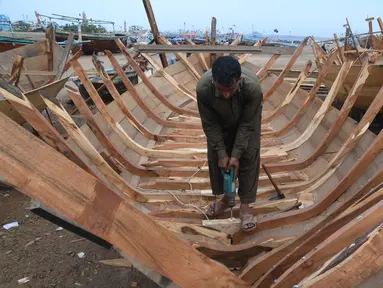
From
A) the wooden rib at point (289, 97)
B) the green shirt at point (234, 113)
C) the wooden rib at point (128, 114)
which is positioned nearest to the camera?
the green shirt at point (234, 113)

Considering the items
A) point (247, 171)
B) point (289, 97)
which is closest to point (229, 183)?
point (247, 171)

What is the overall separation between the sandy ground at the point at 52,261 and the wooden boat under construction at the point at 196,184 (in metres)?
0.81

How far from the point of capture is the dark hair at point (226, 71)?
2.19m

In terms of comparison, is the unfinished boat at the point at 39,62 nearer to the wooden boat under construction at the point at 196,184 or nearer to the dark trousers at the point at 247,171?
the wooden boat under construction at the point at 196,184

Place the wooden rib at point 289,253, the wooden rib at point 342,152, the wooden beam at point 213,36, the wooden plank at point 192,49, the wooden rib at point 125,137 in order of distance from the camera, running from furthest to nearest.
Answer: the wooden beam at point 213,36
the wooden plank at point 192,49
the wooden rib at point 125,137
the wooden rib at point 342,152
the wooden rib at point 289,253

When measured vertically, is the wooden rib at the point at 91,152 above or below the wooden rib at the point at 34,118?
below

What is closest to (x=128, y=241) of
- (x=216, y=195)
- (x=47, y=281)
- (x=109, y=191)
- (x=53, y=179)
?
(x=109, y=191)

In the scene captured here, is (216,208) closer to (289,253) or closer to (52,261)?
(289,253)

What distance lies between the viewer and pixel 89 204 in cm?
133

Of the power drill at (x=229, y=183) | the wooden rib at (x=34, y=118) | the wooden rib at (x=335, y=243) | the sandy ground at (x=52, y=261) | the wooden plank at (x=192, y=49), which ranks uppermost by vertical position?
the wooden rib at (x=34, y=118)

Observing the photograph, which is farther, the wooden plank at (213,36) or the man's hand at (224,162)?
the wooden plank at (213,36)

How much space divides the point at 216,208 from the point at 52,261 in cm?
197

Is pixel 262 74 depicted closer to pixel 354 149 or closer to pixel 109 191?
pixel 354 149

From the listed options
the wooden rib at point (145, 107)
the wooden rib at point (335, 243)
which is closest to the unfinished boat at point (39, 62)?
the wooden rib at point (145, 107)
